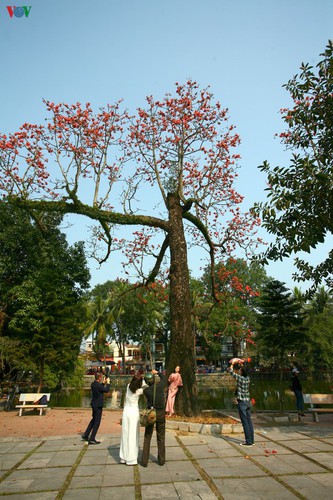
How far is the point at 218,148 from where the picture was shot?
1437cm

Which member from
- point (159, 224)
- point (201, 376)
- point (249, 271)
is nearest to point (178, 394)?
point (159, 224)

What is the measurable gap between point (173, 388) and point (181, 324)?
6.48ft

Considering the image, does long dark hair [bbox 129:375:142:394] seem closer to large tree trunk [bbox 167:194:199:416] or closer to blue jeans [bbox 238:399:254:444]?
blue jeans [bbox 238:399:254:444]

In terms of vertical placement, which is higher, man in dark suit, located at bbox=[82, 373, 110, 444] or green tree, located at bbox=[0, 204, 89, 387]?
green tree, located at bbox=[0, 204, 89, 387]

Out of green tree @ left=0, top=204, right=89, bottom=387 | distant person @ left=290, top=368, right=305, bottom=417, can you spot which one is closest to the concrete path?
distant person @ left=290, top=368, right=305, bottom=417

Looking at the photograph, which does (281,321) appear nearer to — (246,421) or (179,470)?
(246,421)

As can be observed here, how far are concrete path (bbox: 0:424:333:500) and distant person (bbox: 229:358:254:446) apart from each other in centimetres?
34

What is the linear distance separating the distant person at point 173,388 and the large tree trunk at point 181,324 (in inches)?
6.6

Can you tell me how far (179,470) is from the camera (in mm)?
5961

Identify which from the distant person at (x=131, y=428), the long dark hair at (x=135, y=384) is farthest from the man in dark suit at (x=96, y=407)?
the long dark hair at (x=135, y=384)

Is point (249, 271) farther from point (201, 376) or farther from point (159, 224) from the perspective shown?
point (159, 224)

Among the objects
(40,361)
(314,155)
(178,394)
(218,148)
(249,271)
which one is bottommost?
(178,394)

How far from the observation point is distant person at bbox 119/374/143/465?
6.34 meters

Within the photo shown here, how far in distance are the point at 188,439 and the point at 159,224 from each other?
7.20 m
